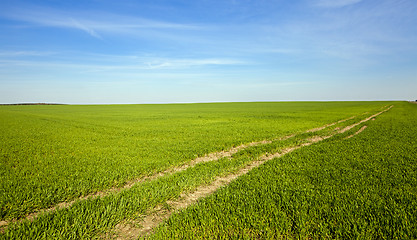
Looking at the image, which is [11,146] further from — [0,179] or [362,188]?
[362,188]

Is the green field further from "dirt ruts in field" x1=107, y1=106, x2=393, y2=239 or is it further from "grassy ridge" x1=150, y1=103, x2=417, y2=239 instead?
"dirt ruts in field" x1=107, y1=106, x2=393, y2=239

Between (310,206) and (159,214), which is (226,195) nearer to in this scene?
(159,214)

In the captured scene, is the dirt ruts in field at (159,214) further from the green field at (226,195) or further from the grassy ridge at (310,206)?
the grassy ridge at (310,206)

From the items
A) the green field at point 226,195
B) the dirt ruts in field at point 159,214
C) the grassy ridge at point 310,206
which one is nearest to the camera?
the grassy ridge at point 310,206

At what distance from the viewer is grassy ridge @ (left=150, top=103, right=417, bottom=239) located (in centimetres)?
437

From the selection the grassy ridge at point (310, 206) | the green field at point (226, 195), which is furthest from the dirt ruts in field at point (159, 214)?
the grassy ridge at point (310, 206)

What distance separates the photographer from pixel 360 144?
13242 millimetres

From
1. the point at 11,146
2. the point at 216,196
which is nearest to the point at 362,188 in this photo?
the point at 216,196

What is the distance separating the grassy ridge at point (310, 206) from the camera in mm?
4371

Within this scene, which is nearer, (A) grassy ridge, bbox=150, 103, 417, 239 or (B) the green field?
(A) grassy ridge, bbox=150, 103, 417, 239

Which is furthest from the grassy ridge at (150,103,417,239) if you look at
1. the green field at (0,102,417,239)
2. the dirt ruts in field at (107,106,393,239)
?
the dirt ruts in field at (107,106,393,239)

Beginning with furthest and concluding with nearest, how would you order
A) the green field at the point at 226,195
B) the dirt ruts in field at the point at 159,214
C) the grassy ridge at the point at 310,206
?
the dirt ruts in field at the point at 159,214 → the green field at the point at 226,195 → the grassy ridge at the point at 310,206

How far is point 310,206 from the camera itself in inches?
208

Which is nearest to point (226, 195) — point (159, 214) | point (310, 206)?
point (159, 214)
